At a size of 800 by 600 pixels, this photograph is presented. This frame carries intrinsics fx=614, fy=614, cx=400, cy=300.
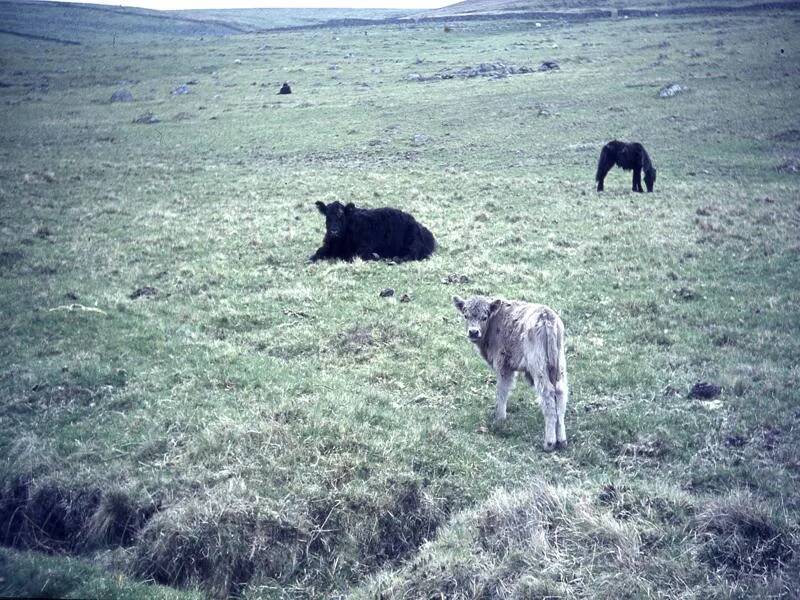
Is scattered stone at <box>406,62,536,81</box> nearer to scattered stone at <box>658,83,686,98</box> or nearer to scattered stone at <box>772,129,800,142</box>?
scattered stone at <box>658,83,686,98</box>

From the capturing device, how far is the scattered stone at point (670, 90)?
3749 centimetres

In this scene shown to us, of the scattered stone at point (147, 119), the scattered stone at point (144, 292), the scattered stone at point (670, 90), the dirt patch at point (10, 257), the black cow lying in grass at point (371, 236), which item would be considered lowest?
the scattered stone at point (144, 292)

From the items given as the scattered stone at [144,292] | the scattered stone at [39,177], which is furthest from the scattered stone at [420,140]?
the scattered stone at [144,292]

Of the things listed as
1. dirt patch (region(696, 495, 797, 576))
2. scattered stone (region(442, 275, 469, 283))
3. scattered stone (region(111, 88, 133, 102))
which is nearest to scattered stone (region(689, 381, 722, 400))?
dirt patch (region(696, 495, 797, 576))

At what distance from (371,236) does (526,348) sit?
851 cm

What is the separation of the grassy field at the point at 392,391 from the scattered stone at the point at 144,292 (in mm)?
116

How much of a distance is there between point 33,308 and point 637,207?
54.5ft

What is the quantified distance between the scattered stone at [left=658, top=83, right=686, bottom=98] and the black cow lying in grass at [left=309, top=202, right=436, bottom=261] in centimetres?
2898

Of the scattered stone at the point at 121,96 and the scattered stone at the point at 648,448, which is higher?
the scattered stone at the point at 121,96

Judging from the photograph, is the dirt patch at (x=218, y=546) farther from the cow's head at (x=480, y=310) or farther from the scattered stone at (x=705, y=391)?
the scattered stone at (x=705, y=391)

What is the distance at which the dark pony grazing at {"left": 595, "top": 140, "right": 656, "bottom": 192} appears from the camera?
71.6ft

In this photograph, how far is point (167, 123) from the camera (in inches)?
1604

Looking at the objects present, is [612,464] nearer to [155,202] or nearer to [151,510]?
[151,510]

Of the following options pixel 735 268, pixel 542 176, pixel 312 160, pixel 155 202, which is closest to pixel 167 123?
pixel 312 160
